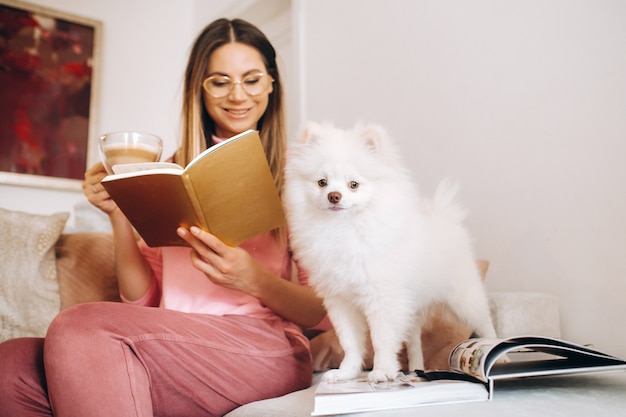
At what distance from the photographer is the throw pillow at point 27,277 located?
171 centimetres

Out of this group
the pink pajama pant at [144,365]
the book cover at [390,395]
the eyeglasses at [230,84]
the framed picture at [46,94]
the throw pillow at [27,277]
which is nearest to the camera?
the book cover at [390,395]

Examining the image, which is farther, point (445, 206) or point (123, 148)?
point (445, 206)

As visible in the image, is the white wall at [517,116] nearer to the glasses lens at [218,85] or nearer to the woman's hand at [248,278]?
the woman's hand at [248,278]

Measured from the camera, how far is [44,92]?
338 centimetres

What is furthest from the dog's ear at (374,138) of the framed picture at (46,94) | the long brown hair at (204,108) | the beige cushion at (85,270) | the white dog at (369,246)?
the framed picture at (46,94)

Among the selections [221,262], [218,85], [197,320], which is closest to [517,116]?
[218,85]

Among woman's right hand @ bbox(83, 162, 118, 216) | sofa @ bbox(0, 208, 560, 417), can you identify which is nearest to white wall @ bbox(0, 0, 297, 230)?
sofa @ bbox(0, 208, 560, 417)

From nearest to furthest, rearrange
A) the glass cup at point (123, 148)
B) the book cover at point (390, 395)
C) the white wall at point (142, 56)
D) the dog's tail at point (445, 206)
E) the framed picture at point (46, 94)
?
the book cover at point (390, 395) < the glass cup at point (123, 148) < the dog's tail at point (445, 206) < the framed picture at point (46, 94) < the white wall at point (142, 56)

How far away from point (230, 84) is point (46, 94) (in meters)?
2.43

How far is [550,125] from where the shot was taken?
62.0 inches

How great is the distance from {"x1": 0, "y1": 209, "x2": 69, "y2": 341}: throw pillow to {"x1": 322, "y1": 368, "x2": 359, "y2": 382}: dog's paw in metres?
1.13

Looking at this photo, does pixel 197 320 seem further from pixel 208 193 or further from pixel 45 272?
pixel 45 272

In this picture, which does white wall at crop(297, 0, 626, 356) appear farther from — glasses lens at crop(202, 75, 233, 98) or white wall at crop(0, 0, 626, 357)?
glasses lens at crop(202, 75, 233, 98)

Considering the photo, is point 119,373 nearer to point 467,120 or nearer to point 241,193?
point 241,193
